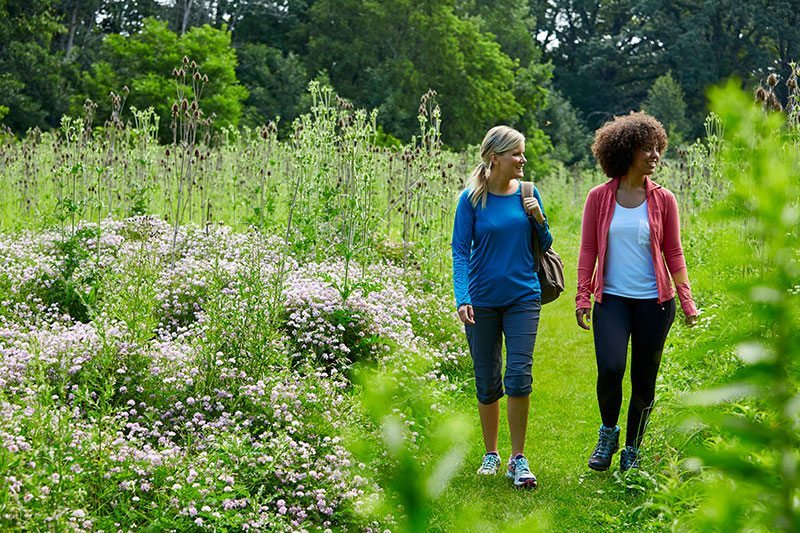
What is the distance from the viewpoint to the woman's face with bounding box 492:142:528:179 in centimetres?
493

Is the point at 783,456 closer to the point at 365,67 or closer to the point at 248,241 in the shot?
the point at 248,241

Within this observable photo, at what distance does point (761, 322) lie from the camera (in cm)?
76

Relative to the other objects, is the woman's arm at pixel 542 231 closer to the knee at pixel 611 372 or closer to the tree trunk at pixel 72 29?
the knee at pixel 611 372

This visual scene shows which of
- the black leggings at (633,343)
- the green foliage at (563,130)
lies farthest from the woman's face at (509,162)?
the green foliage at (563,130)

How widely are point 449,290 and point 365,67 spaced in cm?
2719

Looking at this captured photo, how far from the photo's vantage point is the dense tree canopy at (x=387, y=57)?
2844 cm

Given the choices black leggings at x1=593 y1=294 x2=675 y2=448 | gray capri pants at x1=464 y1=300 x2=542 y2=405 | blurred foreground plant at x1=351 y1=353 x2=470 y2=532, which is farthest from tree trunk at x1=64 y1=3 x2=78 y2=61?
blurred foreground plant at x1=351 y1=353 x2=470 y2=532

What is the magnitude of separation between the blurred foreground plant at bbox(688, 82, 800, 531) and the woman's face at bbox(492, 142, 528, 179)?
4159 mm

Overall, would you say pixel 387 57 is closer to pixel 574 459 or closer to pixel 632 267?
pixel 574 459

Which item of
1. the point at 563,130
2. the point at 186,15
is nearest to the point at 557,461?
the point at 186,15

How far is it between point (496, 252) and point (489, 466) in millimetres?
1236

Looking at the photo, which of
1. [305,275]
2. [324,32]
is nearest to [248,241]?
[305,275]

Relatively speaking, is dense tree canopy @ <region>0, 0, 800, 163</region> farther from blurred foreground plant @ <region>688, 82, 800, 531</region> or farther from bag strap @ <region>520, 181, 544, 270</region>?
blurred foreground plant @ <region>688, 82, 800, 531</region>

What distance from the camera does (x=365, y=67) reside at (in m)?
34.7
